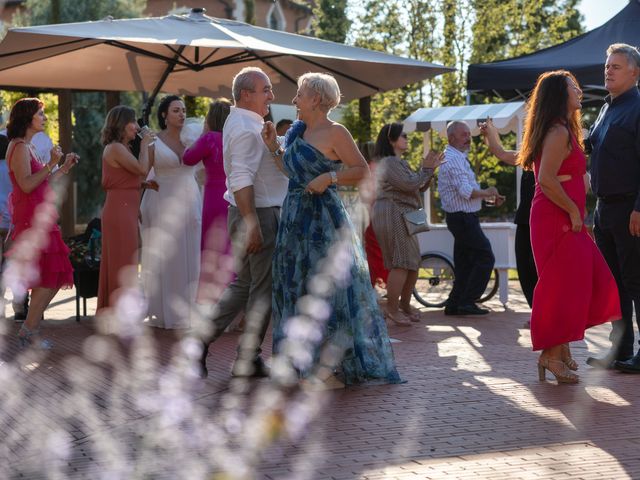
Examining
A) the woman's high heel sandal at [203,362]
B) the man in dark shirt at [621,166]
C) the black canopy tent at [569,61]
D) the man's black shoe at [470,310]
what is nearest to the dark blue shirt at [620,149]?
the man in dark shirt at [621,166]

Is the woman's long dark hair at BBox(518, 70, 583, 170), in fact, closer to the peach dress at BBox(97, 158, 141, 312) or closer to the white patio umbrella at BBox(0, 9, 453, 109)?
the white patio umbrella at BBox(0, 9, 453, 109)

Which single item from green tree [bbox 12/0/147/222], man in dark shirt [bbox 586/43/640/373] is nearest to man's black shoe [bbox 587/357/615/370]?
man in dark shirt [bbox 586/43/640/373]

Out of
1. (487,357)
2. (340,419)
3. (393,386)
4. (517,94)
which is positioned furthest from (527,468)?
(517,94)

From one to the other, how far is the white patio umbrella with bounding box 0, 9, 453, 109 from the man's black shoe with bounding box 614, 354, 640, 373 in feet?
14.0

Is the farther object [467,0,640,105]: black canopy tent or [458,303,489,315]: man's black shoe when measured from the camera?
[467,0,640,105]: black canopy tent

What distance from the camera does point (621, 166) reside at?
7.72m

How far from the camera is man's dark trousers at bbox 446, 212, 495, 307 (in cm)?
1173

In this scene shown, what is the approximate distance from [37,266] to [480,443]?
4.81 meters

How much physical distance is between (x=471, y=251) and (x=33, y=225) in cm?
465

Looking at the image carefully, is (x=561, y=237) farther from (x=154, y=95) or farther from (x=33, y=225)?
(x=154, y=95)

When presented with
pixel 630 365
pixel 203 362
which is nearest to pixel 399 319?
pixel 630 365

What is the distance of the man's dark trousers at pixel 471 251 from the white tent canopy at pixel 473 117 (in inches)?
79.0

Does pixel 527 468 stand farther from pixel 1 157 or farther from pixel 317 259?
pixel 1 157

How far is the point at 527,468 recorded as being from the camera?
513 cm
